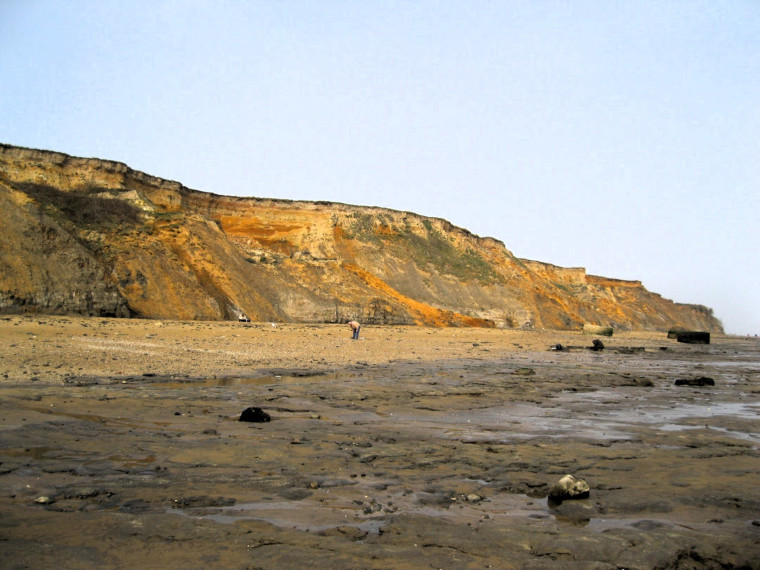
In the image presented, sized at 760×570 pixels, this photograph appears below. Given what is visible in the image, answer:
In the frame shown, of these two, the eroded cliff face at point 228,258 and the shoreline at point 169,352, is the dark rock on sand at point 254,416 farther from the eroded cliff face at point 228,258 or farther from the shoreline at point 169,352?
the eroded cliff face at point 228,258

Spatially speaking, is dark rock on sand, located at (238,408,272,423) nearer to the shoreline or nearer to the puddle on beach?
the puddle on beach

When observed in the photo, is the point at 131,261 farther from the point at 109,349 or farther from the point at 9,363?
the point at 9,363

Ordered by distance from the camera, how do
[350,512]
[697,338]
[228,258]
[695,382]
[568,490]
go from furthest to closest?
[697,338]
[228,258]
[695,382]
[568,490]
[350,512]

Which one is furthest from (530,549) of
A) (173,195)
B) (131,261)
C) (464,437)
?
(173,195)

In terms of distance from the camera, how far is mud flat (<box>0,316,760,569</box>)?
165 inches

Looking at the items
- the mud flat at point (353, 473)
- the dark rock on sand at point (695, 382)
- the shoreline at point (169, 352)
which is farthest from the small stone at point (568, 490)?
the dark rock on sand at point (695, 382)

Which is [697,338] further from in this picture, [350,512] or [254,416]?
[350,512]

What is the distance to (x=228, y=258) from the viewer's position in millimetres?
40938

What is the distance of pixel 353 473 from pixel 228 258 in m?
36.3

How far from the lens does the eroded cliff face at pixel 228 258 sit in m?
28.4

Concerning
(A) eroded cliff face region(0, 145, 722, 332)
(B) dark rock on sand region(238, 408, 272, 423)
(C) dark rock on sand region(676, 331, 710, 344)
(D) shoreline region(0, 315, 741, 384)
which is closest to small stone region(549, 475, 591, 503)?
(B) dark rock on sand region(238, 408, 272, 423)

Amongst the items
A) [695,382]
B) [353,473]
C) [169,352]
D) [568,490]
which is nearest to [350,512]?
[353,473]

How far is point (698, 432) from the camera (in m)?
9.09

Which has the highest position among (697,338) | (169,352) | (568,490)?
(697,338)
